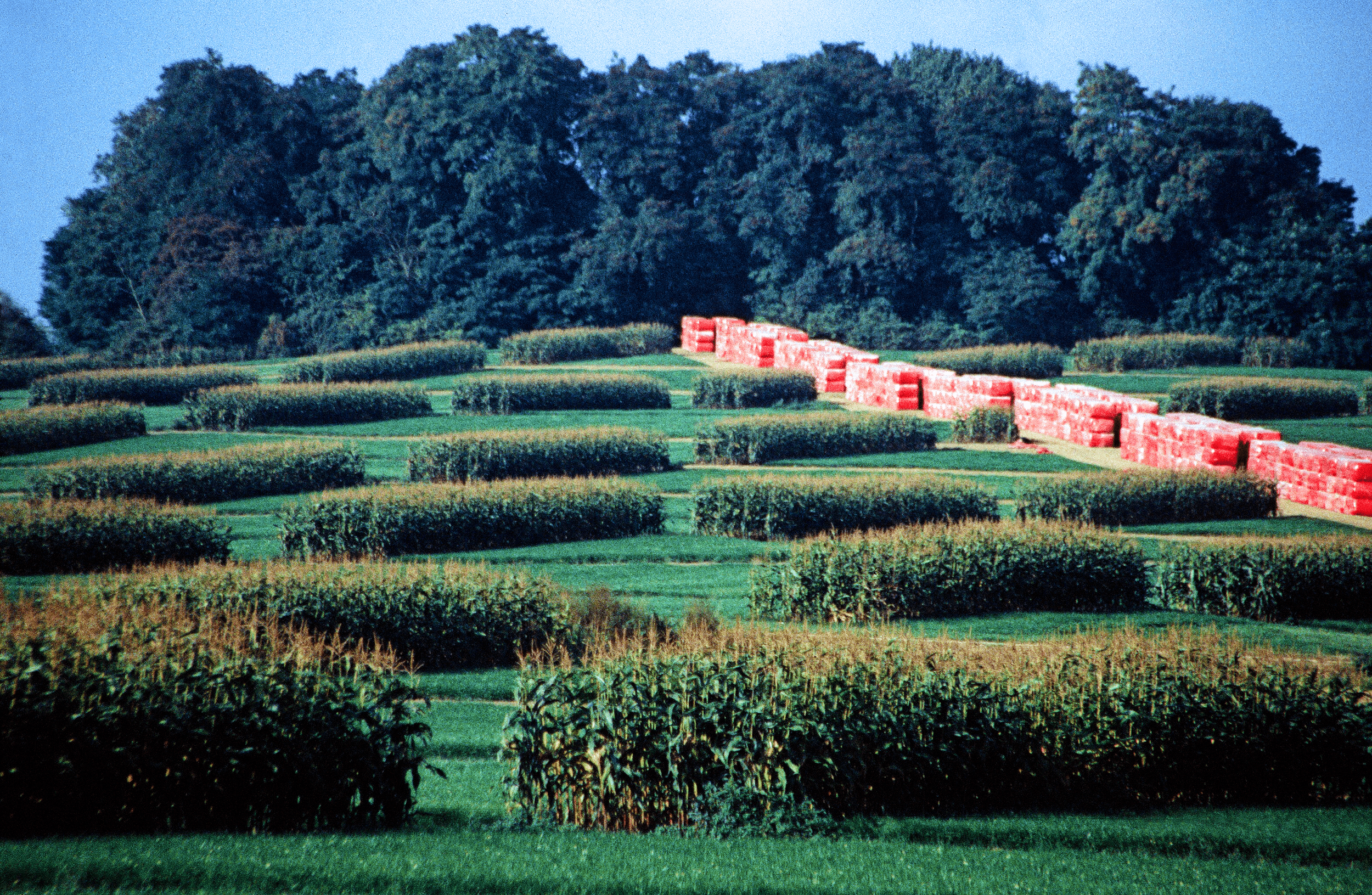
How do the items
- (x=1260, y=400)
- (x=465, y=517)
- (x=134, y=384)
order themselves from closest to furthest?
1. (x=465, y=517)
2. (x=1260, y=400)
3. (x=134, y=384)

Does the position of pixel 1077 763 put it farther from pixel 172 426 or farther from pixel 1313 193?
pixel 1313 193

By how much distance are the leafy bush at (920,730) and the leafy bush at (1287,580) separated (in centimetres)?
583

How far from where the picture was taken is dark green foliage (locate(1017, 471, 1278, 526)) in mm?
22391

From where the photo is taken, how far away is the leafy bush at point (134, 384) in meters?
35.6

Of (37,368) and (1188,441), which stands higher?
(37,368)

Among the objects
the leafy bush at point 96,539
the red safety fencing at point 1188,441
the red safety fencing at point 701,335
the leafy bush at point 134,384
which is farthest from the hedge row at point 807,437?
the red safety fencing at point 701,335

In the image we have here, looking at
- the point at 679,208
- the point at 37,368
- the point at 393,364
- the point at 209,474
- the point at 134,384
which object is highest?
the point at 679,208

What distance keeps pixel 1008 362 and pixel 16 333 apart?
42.5 metres

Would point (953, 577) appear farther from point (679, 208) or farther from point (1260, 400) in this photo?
point (679, 208)

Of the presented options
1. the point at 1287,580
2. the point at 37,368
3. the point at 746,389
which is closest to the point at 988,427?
the point at 746,389

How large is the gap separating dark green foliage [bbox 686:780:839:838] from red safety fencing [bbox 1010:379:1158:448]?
2295 centimetres

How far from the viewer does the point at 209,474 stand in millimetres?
24797

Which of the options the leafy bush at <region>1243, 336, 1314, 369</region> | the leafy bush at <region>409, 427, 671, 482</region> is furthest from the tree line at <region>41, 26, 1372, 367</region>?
the leafy bush at <region>409, 427, 671, 482</region>

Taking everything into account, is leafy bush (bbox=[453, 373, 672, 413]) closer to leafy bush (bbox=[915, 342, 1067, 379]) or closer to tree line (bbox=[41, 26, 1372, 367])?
leafy bush (bbox=[915, 342, 1067, 379])
